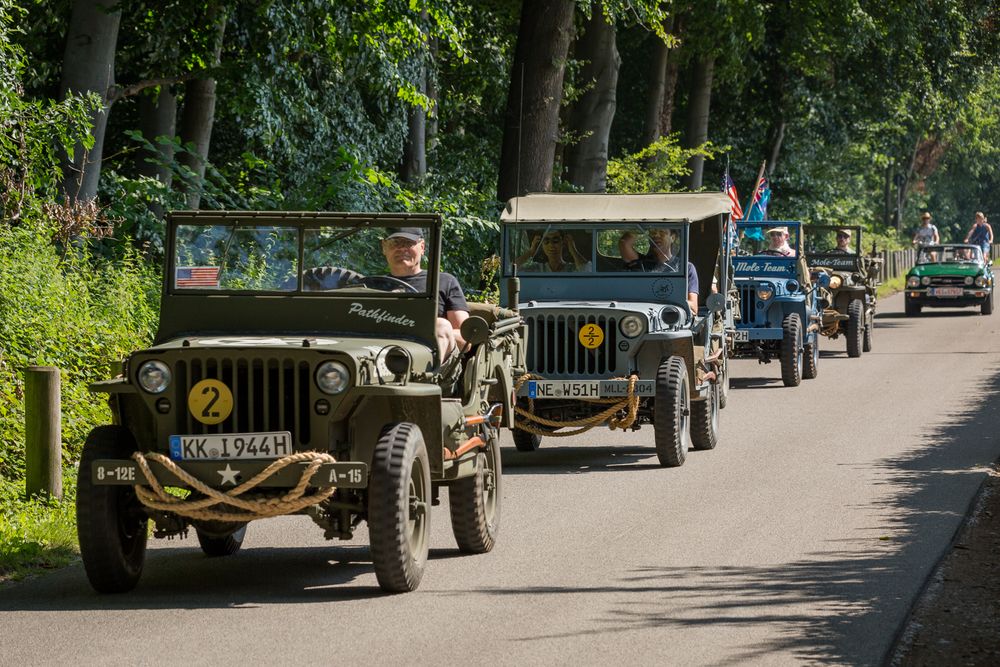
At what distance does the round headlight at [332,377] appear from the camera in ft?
26.4

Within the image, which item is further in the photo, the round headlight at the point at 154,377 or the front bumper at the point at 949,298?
the front bumper at the point at 949,298

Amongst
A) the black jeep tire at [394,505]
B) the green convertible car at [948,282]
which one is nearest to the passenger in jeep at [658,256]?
the black jeep tire at [394,505]

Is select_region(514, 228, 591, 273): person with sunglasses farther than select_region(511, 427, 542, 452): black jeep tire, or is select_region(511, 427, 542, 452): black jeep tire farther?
select_region(514, 228, 591, 273): person with sunglasses

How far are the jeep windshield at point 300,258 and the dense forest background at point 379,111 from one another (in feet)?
9.23

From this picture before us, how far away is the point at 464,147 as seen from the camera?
106 feet

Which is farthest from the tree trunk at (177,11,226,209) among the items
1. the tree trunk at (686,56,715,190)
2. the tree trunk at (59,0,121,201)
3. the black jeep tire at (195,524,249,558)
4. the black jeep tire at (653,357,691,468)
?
the tree trunk at (686,56,715,190)

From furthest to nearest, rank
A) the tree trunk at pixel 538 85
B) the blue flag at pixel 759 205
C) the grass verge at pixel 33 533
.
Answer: the blue flag at pixel 759 205 → the tree trunk at pixel 538 85 → the grass verge at pixel 33 533

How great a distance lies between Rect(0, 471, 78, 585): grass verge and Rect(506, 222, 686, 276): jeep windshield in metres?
5.24

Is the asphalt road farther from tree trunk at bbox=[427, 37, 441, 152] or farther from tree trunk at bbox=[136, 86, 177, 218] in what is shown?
tree trunk at bbox=[427, 37, 441, 152]

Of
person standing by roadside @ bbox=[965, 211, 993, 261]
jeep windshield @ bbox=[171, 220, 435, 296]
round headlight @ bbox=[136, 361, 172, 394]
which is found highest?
person standing by roadside @ bbox=[965, 211, 993, 261]

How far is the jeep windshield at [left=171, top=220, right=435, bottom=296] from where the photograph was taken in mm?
9102

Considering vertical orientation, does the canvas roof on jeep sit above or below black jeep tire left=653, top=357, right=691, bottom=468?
above

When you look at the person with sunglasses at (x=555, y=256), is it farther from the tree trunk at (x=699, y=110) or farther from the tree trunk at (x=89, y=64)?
the tree trunk at (x=699, y=110)

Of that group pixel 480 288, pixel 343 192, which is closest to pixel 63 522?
pixel 343 192
